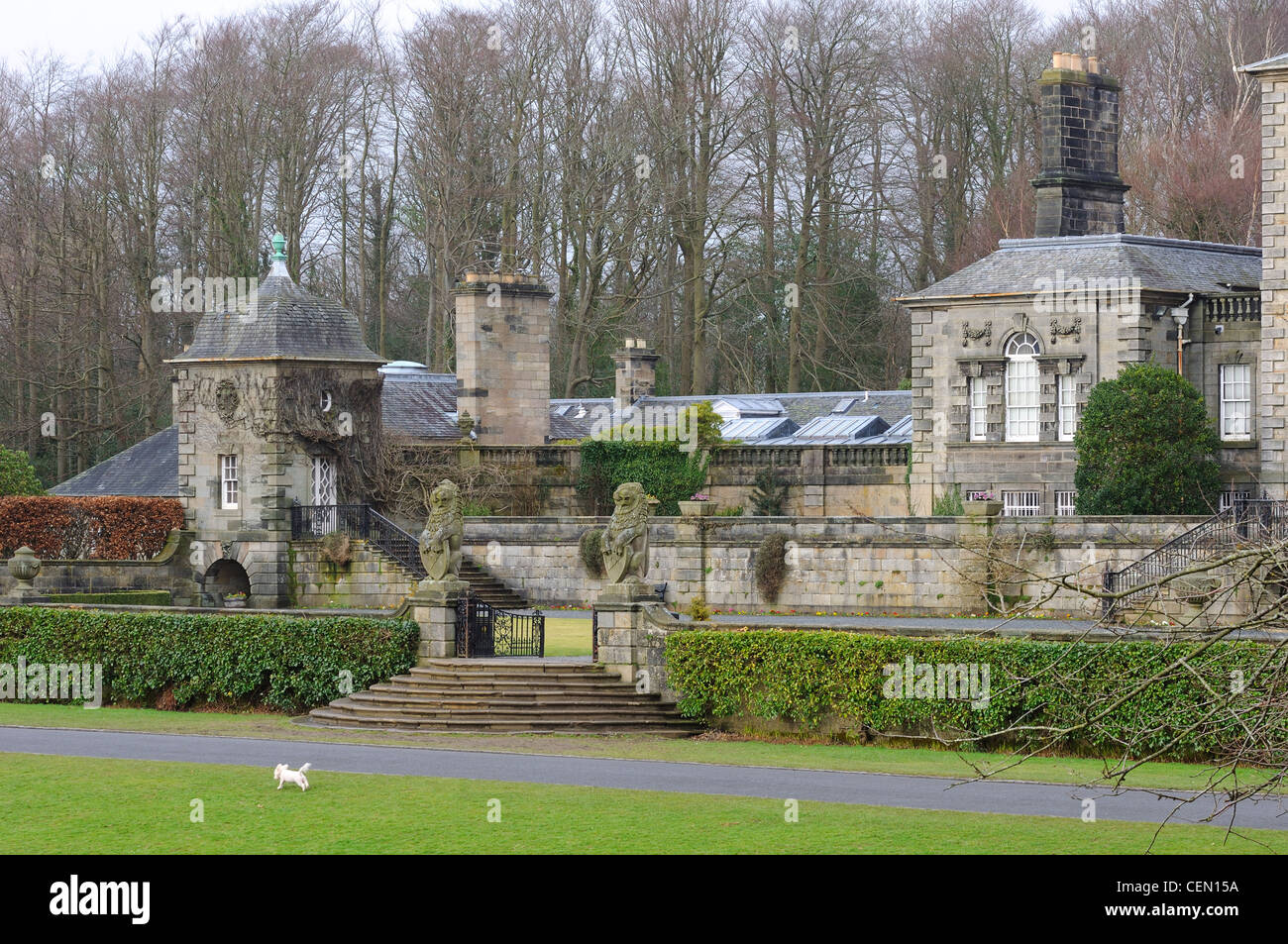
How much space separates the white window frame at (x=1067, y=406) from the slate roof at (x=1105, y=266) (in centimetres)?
185

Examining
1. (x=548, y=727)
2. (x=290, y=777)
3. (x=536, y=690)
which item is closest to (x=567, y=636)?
(x=536, y=690)

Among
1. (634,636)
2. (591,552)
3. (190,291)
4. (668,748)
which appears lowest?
(668,748)

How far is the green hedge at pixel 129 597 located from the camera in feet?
122

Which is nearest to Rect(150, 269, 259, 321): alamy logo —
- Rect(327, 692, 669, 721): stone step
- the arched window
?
the arched window

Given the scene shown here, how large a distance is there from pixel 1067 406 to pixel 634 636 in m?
15.5

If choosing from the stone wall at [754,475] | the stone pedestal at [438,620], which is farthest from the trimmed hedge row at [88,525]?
the stone pedestal at [438,620]

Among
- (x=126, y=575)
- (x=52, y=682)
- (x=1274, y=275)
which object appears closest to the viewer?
(x=52, y=682)

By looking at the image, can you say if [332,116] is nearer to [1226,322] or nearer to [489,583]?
[489,583]

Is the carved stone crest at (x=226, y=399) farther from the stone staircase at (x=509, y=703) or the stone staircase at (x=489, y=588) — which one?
the stone staircase at (x=509, y=703)

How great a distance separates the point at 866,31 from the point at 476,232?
12.7 m

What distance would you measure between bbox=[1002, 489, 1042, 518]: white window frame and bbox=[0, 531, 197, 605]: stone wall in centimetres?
1582

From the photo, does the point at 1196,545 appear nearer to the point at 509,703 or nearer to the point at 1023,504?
the point at 1023,504

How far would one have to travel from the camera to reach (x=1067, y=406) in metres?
38.5
